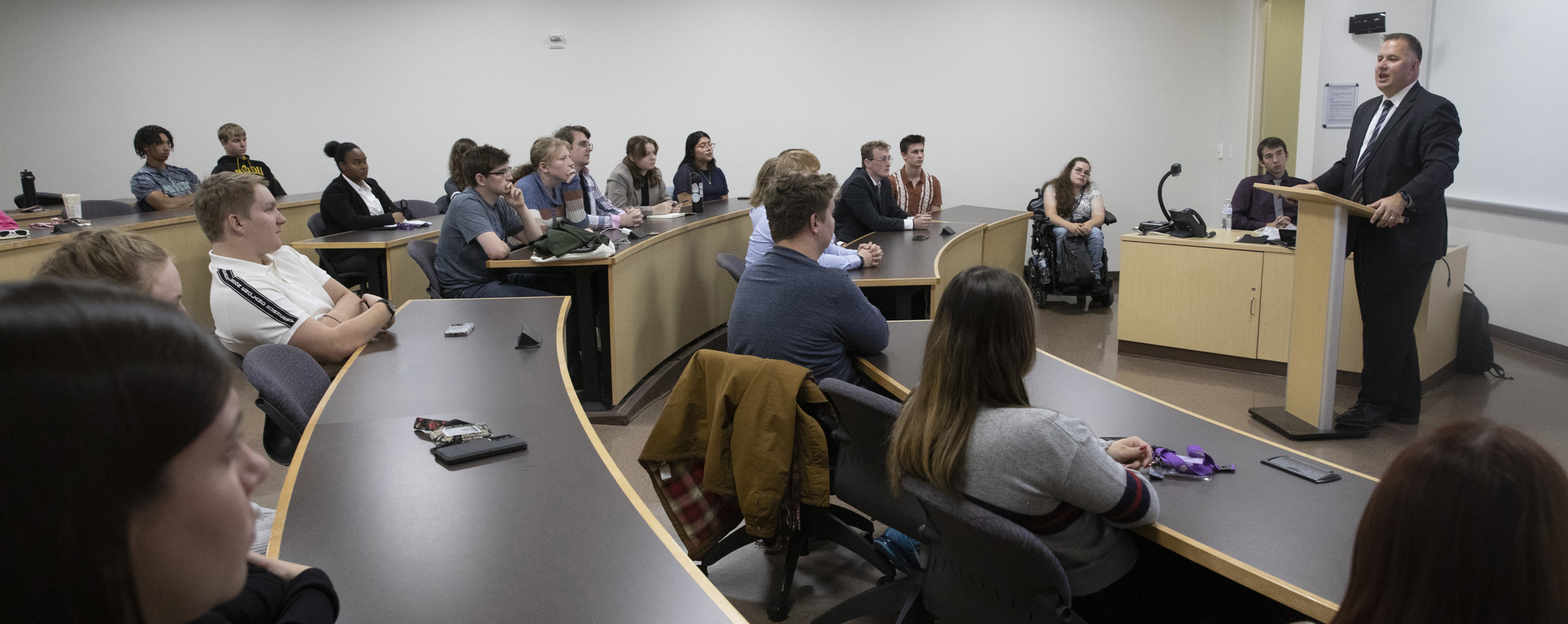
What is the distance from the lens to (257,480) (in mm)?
659

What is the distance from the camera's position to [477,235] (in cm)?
432

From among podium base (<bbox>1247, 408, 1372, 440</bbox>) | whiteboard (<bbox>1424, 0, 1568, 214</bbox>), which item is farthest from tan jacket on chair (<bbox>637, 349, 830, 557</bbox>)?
whiteboard (<bbox>1424, 0, 1568, 214</bbox>)

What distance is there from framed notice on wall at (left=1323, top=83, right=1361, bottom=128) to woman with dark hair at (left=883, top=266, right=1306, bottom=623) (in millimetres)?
5050

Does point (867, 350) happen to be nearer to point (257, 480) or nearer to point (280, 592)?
point (280, 592)

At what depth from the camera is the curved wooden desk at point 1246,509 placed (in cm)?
144

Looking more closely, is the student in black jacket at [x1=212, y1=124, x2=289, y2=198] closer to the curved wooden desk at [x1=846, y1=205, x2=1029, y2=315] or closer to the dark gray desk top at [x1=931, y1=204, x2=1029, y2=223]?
the curved wooden desk at [x1=846, y1=205, x2=1029, y2=315]

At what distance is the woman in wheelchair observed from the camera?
6.88 metres

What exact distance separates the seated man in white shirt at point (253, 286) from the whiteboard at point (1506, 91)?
579 cm

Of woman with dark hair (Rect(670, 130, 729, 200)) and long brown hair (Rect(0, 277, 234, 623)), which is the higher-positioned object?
woman with dark hair (Rect(670, 130, 729, 200))

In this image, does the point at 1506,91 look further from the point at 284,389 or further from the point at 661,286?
the point at 284,389

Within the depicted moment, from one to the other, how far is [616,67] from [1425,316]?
6130 mm

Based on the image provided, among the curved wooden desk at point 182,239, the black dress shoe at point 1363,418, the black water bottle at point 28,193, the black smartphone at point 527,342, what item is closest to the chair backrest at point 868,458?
the black smartphone at point 527,342

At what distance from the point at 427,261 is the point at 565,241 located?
743mm

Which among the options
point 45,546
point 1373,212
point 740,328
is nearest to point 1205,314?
point 1373,212
